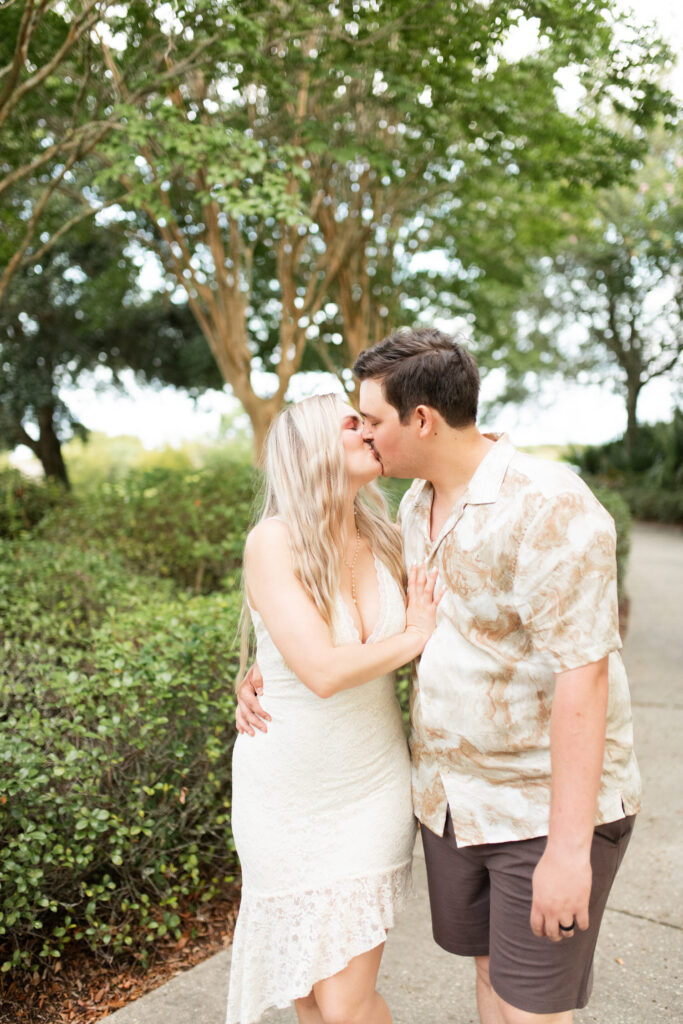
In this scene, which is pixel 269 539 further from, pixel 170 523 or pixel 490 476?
pixel 170 523

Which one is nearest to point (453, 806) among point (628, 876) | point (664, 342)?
point (628, 876)

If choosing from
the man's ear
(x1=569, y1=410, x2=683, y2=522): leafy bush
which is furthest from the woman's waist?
(x1=569, y1=410, x2=683, y2=522): leafy bush

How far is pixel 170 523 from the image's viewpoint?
7582 millimetres

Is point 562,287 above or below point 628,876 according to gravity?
above

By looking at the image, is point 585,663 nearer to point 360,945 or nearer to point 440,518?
point 440,518

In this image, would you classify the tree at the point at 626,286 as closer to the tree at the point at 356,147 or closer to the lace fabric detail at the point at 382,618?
the tree at the point at 356,147

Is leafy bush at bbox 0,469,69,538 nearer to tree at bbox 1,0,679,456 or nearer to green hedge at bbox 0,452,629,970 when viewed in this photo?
tree at bbox 1,0,679,456

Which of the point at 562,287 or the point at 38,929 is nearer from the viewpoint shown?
the point at 38,929

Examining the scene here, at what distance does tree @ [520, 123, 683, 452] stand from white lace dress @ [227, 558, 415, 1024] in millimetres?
18000

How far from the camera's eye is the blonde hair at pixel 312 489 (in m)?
2.07

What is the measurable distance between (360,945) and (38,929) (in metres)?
1.54

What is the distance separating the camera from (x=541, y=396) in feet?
96.6

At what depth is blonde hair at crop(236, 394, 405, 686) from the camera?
6.80 feet

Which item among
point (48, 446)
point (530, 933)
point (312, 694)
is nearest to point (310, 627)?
point (312, 694)
